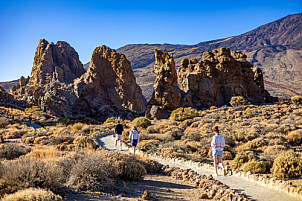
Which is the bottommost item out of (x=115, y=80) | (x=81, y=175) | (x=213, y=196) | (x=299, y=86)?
(x=213, y=196)

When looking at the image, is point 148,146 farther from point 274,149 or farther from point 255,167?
point 255,167

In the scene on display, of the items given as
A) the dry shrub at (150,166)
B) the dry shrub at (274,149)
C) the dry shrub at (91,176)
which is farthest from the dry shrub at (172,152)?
the dry shrub at (91,176)

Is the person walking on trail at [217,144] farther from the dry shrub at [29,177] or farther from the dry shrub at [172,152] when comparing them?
the dry shrub at [29,177]

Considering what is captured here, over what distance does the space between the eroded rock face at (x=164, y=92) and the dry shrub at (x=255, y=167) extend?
85.3 ft

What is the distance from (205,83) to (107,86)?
20.5 m

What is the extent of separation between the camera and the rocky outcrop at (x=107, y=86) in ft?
156

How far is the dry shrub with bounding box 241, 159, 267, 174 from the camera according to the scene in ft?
29.8

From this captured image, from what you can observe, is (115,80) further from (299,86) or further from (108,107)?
(299,86)

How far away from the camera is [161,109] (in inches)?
1422

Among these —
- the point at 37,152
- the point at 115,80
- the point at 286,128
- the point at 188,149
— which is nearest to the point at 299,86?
the point at 115,80

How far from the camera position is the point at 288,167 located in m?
8.32

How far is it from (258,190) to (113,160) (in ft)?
14.1

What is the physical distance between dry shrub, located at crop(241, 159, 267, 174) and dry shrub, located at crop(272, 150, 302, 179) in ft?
1.61

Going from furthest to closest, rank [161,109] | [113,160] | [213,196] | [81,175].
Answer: [161,109] < [113,160] < [213,196] < [81,175]
